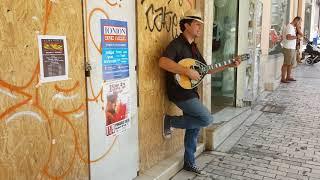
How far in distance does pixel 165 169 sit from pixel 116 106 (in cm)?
113

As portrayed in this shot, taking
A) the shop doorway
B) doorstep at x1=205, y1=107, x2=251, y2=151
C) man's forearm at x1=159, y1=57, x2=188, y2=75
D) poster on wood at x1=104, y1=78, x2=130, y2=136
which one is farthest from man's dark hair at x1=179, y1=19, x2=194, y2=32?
the shop doorway

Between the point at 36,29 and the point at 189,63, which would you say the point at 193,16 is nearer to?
the point at 189,63

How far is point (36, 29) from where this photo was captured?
2527mm

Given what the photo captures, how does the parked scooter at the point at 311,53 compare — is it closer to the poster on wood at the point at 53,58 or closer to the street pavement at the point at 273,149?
the street pavement at the point at 273,149

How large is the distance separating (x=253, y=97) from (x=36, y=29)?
630 centimetres

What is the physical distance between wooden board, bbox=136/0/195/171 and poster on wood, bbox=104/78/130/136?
273 mm

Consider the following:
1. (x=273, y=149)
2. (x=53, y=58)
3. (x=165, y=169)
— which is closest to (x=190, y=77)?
(x=165, y=169)

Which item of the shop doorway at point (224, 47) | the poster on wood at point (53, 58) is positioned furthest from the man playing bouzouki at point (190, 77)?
the shop doorway at point (224, 47)

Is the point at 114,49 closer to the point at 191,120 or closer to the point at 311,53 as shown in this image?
the point at 191,120

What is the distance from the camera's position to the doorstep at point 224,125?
17.4 feet

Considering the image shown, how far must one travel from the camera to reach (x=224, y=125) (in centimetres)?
582

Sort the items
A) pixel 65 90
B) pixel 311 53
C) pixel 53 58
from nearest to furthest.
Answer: pixel 53 58 < pixel 65 90 < pixel 311 53

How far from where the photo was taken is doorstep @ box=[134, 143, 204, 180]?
403 centimetres

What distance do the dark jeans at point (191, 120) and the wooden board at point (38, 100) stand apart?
1.43 meters
